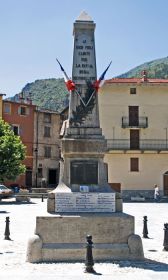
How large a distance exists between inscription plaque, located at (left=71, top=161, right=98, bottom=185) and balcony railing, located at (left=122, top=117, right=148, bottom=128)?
2940 centimetres

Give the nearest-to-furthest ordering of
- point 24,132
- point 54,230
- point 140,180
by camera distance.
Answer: point 54,230, point 140,180, point 24,132

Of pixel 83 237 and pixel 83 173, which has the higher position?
pixel 83 173

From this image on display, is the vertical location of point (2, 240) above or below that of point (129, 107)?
below

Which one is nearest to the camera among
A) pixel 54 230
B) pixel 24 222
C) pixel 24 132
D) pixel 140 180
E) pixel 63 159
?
pixel 54 230

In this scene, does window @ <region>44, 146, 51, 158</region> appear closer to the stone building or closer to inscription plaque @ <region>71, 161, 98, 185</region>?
the stone building

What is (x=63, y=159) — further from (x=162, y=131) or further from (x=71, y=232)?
(x=162, y=131)

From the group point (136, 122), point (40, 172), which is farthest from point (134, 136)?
point (40, 172)

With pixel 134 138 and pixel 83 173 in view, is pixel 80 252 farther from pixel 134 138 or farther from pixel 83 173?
pixel 134 138

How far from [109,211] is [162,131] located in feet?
101

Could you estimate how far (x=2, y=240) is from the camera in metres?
12.7

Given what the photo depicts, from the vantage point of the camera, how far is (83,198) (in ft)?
33.3

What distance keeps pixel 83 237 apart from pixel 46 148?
45.7m

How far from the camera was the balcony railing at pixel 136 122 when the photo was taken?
3975cm

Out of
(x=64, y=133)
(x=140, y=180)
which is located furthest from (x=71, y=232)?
(x=140, y=180)
